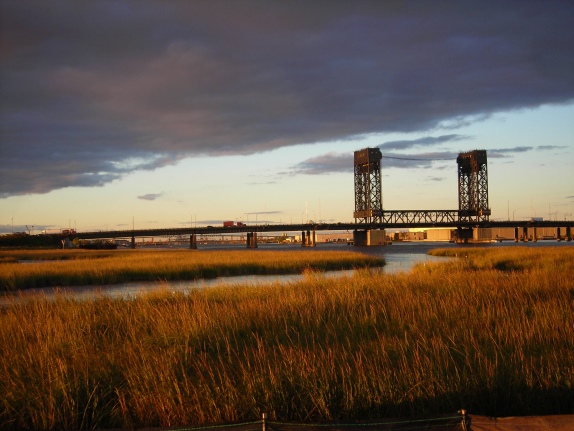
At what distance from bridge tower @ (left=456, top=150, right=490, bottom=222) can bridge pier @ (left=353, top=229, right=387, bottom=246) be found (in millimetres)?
33029

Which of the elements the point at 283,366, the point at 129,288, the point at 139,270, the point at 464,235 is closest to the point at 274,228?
the point at 464,235

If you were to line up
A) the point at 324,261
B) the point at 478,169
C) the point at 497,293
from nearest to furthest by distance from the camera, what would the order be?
the point at 497,293 → the point at 324,261 → the point at 478,169

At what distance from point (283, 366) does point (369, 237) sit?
121 meters

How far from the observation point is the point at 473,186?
144000 mm

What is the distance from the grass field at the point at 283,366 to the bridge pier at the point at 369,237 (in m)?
116

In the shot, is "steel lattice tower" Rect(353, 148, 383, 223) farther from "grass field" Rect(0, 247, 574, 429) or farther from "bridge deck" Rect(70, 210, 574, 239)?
"grass field" Rect(0, 247, 574, 429)

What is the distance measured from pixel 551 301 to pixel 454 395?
7.15m

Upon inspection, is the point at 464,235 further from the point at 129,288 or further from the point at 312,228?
the point at 129,288

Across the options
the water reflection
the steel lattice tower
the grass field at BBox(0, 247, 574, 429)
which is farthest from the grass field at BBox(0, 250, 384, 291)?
the steel lattice tower

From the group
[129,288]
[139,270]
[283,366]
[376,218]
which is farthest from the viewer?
[376,218]

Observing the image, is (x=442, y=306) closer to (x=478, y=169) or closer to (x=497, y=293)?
(x=497, y=293)

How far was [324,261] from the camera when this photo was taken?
40.2 m

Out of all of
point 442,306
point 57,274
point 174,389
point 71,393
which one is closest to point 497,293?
point 442,306

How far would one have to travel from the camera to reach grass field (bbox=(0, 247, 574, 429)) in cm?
553
